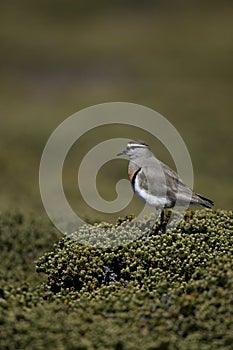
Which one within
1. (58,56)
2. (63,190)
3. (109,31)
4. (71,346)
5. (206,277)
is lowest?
(71,346)

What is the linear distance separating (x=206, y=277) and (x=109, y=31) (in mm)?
54562

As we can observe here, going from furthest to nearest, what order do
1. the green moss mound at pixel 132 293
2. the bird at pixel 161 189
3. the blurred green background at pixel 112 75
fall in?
1. the blurred green background at pixel 112 75
2. the bird at pixel 161 189
3. the green moss mound at pixel 132 293

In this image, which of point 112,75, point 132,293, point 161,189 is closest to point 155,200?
point 161,189

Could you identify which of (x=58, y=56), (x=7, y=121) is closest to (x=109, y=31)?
(x=58, y=56)

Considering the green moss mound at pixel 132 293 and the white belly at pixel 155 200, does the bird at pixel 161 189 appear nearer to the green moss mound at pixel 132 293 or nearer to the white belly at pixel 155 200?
the white belly at pixel 155 200

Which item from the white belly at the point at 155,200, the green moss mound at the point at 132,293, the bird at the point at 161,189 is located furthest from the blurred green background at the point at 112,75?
the green moss mound at the point at 132,293

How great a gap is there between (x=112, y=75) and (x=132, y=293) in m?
43.6

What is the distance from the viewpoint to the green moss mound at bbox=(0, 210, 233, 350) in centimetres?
603

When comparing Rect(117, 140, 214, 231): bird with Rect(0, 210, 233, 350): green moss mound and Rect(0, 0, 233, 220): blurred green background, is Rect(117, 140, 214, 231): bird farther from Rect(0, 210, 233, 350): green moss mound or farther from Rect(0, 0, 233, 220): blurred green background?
Rect(0, 0, 233, 220): blurred green background

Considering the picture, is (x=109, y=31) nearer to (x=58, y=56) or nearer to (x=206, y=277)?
(x=58, y=56)

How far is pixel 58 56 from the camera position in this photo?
53.0 meters

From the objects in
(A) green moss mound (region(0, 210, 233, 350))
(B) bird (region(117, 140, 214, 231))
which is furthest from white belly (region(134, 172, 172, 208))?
(A) green moss mound (region(0, 210, 233, 350))

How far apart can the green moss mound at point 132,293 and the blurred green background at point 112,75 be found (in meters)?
10.6

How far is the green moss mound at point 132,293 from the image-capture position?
603cm
